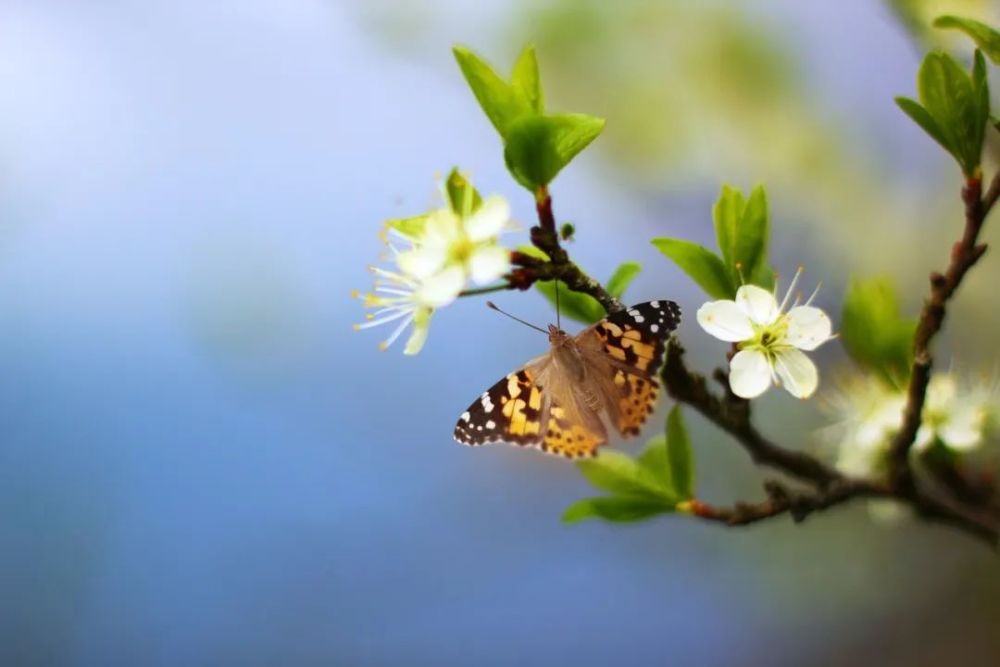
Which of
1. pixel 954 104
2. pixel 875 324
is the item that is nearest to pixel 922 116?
pixel 954 104

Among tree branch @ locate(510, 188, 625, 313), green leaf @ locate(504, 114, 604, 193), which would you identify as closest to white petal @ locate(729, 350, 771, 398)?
tree branch @ locate(510, 188, 625, 313)

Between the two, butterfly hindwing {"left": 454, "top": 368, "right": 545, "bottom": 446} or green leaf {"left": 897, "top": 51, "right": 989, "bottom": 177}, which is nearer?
Answer: green leaf {"left": 897, "top": 51, "right": 989, "bottom": 177}

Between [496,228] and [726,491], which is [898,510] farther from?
[726,491]

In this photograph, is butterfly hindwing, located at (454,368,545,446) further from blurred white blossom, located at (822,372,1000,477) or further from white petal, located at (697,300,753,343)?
blurred white blossom, located at (822,372,1000,477)

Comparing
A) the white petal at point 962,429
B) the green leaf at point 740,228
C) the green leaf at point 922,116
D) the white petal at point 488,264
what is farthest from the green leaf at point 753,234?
the white petal at point 962,429

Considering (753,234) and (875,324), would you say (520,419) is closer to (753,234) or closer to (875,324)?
(753,234)
